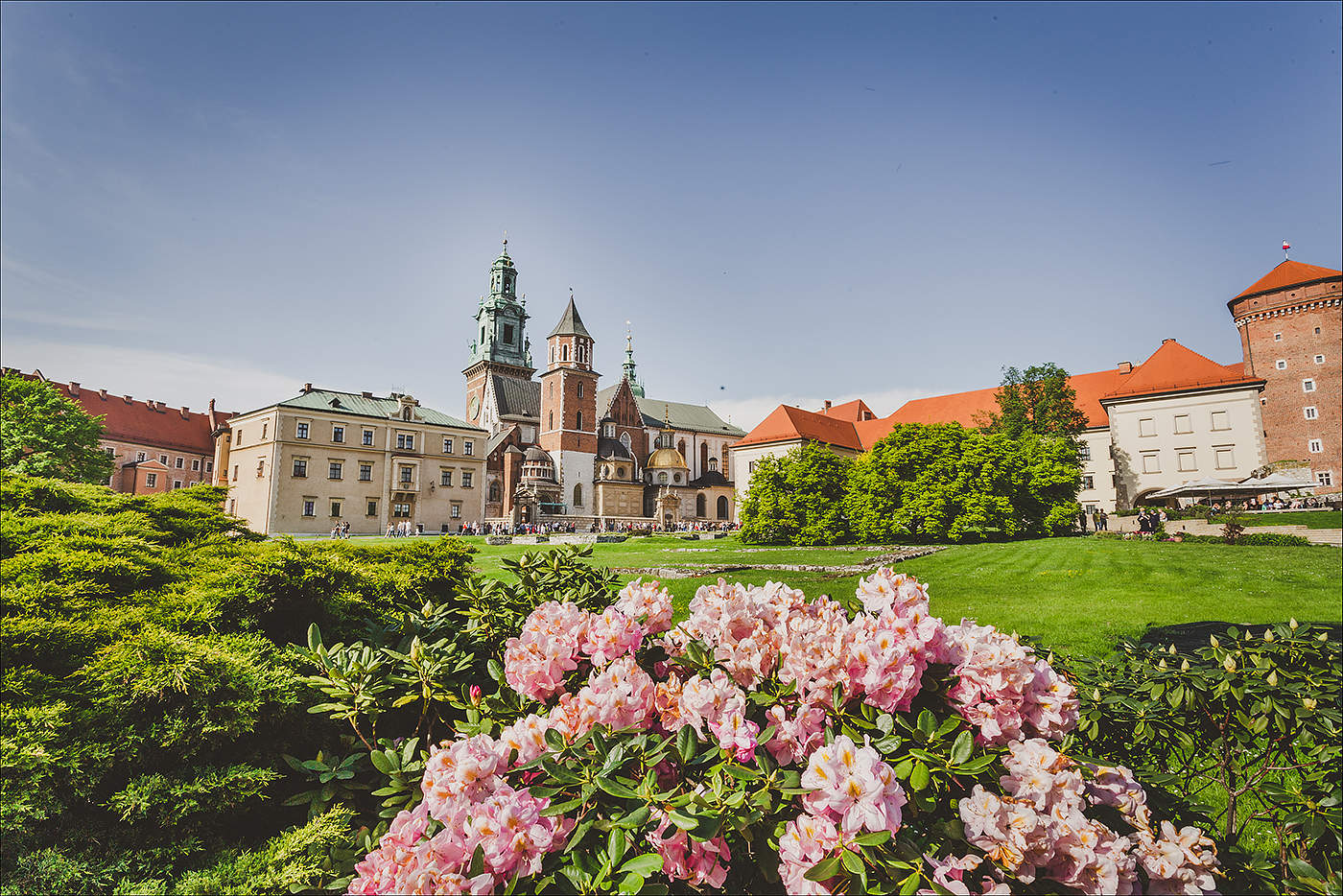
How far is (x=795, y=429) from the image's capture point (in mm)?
50719

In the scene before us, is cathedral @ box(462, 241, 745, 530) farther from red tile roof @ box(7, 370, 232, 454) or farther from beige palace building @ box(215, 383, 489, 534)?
red tile roof @ box(7, 370, 232, 454)

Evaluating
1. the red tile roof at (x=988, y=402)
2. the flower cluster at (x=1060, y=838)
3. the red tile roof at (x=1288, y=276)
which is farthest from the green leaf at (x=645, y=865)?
the red tile roof at (x=1288, y=276)

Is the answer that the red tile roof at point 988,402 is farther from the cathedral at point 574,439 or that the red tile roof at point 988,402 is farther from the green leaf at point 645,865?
the green leaf at point 645,865

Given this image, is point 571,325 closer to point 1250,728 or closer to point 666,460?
point 666,460

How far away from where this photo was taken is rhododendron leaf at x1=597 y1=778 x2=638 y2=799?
150 cm

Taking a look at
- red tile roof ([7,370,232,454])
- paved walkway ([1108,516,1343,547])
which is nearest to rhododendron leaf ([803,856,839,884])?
paved walkway ([1108,516,1343,547])

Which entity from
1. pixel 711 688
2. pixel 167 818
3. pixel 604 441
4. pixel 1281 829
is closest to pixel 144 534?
pixel 167 818

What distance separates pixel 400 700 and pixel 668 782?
1.04m

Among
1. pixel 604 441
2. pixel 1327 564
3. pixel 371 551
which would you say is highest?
pixel 604 441

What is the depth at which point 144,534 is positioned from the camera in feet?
15.6

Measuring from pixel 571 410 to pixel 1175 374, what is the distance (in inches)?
1719

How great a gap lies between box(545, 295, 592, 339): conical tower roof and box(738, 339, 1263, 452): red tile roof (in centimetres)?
1754

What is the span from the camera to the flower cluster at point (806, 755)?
4.67ft

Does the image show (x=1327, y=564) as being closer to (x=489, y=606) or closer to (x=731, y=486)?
(x=489, y=606)
